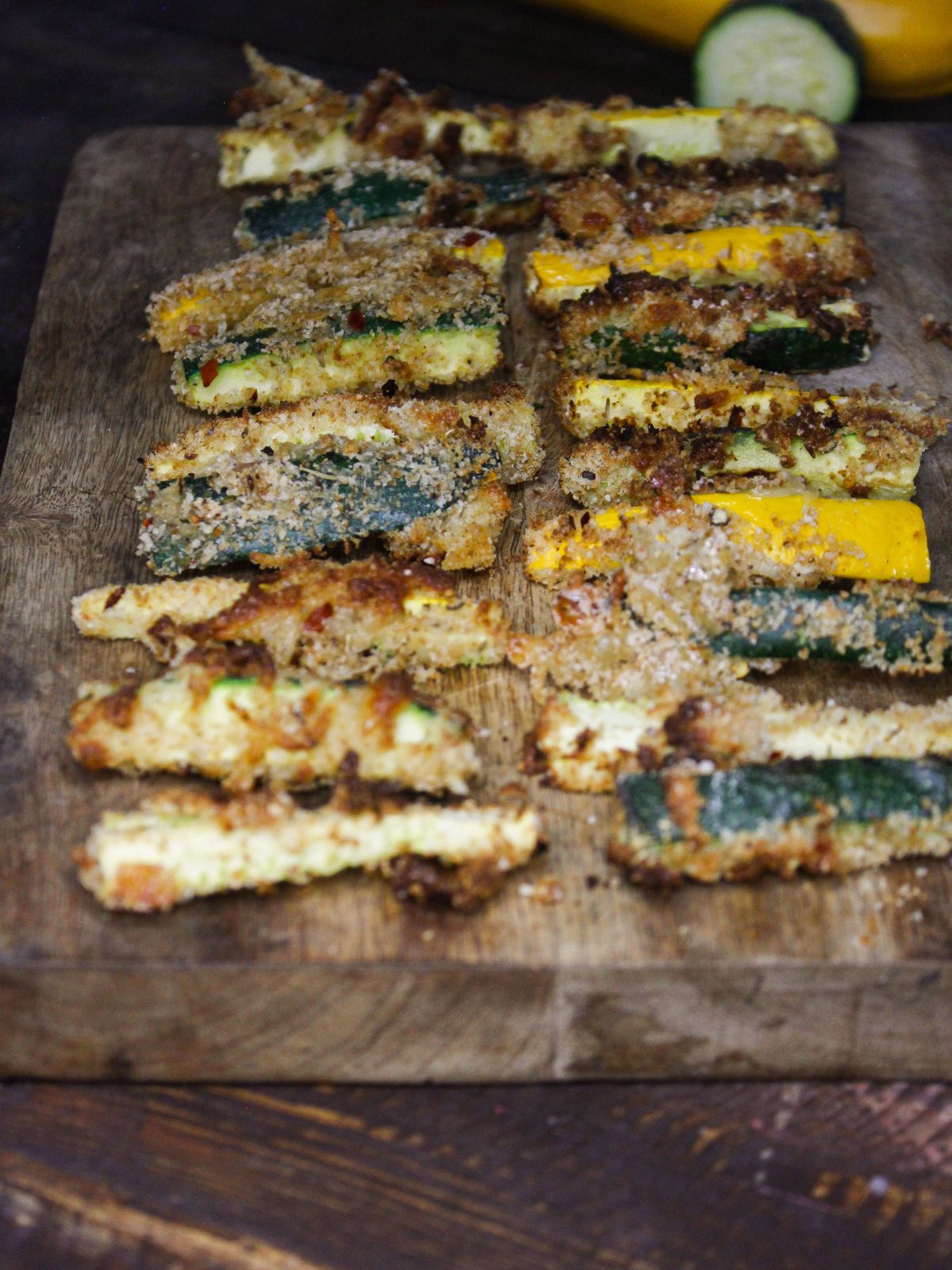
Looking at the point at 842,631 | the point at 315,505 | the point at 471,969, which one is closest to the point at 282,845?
the point at 471,969

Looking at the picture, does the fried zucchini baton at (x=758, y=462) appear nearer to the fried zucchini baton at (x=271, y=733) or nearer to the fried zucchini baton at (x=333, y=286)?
the fried zucchini baton at (x=333, y=286)

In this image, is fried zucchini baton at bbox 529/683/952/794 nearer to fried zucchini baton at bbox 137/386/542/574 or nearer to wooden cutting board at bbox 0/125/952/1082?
wooden cutting board at bbox 0/125/952/1082

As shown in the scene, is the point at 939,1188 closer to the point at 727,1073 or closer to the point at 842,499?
the point at 727,1073

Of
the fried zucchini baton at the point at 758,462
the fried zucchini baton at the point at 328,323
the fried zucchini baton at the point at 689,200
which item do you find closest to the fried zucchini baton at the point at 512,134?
the fried zucchini baton at the point at 689,200

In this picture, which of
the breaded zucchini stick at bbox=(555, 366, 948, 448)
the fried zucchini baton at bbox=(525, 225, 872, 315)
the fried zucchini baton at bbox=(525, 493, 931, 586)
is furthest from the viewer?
the fried zucchini baton at bbox=(525, 225, 872, 315)

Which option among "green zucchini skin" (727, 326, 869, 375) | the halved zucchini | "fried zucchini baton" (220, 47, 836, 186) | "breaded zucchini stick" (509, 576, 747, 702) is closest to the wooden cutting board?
"breaded zucchini stick" (509, 576, 747, 702)

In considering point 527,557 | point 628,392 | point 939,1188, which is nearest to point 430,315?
point 628,392
